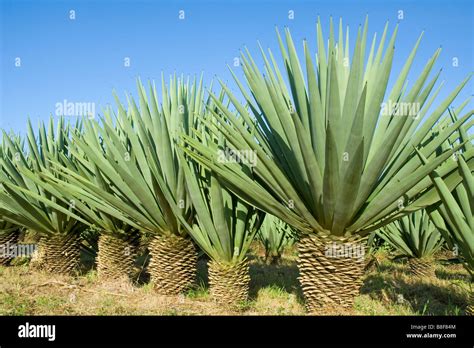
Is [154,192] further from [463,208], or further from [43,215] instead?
[463,208]

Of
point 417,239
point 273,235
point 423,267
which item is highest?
point 417,239

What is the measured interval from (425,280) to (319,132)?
3.40m

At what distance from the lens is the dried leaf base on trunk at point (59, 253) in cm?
514

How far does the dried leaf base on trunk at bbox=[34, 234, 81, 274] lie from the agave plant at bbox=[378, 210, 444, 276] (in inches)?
164

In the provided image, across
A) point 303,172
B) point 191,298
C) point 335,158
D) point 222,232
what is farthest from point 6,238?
point 335,158

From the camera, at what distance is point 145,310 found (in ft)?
11.2

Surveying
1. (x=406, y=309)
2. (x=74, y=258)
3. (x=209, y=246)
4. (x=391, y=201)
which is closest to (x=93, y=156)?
(x=209, y=246)

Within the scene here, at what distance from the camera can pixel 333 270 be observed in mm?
2984

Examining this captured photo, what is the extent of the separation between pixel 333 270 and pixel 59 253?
12.1 ft

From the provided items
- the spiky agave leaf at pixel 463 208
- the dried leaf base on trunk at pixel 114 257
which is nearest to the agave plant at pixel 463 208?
the spiky agave leaf at pixel 463 208

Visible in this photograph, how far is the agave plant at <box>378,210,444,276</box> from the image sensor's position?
530 cm

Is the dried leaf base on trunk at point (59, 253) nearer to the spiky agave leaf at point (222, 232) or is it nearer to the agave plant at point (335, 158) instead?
Answer: the spiky agave leaf at point (222, 232)

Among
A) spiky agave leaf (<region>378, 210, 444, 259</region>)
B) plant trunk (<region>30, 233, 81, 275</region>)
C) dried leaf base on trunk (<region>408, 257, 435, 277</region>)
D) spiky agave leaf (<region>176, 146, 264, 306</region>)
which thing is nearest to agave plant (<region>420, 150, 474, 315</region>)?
spiky agave leaf (<region>176, 146, 264, 306</region>)

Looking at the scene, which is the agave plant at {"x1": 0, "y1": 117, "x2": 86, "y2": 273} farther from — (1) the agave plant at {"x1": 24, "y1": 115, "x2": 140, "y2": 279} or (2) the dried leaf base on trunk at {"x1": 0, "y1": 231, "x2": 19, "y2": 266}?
(2) the dried leaf base on trunk at {"x1": 0, "y1": 231, "x2": 19, "y2": 266}
